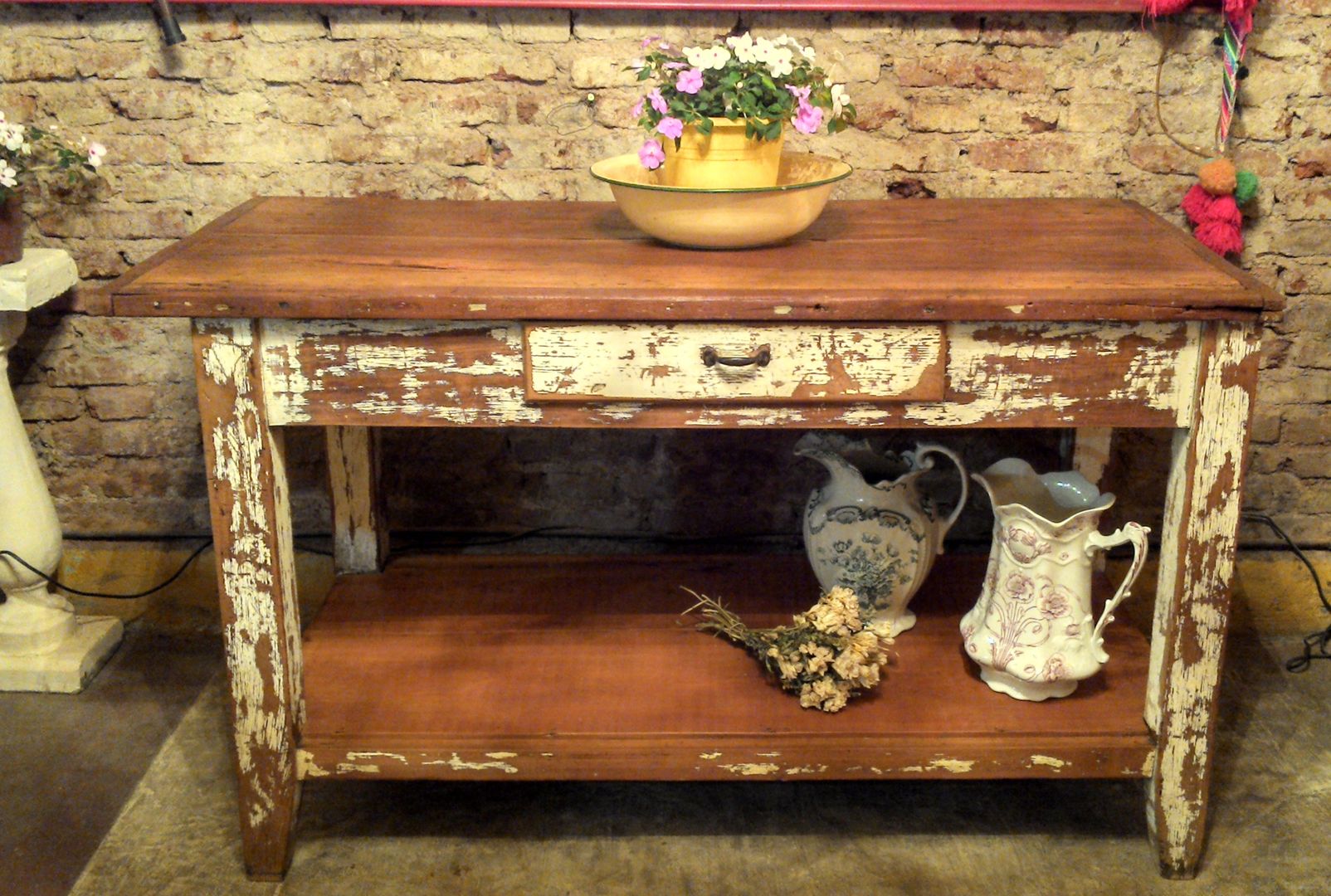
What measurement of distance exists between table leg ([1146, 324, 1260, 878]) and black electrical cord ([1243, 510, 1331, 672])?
→ 746 millimetres

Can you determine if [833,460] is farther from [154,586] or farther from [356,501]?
[154,586]

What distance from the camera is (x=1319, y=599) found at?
2736 millimetres

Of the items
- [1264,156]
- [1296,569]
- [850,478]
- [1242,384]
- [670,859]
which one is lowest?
[670,859]

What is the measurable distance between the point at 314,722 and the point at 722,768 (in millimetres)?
634

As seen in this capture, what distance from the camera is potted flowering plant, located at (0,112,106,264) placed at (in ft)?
7.46

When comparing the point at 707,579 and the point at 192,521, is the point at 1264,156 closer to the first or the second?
the point at 707,579

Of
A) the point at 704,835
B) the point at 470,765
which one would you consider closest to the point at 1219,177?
the point at 704,835

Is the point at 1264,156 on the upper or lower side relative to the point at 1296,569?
upper

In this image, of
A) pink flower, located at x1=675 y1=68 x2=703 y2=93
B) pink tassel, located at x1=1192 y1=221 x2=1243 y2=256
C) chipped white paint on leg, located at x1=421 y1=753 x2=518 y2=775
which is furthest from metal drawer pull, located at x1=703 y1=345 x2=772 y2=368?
pink tassel, located at x1=1192 y1=221 x2=1243 y2=256

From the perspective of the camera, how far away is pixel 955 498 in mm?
2658

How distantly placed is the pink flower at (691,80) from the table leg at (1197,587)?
79 cm

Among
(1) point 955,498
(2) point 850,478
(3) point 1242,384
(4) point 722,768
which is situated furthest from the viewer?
(1) point 955,498

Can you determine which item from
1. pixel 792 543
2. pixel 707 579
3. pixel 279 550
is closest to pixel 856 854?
pixel 707 579

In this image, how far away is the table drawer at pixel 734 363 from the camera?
1.75 metres
